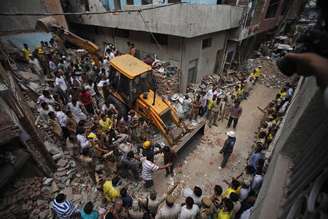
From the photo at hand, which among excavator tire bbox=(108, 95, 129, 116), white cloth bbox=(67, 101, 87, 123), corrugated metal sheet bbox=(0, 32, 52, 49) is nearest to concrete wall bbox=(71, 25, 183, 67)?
corrugated metal sheet bbox=(0, 32, 52, 49)

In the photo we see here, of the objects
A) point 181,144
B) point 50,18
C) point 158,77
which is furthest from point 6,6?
point 181,144

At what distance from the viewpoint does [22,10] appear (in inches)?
486

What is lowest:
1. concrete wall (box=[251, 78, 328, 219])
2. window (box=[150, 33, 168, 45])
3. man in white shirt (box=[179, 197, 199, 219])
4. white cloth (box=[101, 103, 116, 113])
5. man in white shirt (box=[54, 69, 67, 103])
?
white cloth (box=[101, 103, 116, 113])

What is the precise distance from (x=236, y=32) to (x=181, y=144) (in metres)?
10.3

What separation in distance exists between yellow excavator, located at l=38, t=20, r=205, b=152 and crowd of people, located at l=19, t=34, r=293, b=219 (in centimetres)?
37

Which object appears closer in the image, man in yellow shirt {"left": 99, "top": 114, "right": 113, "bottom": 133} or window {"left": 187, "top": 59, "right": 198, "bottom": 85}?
man in yellow shirt {"left": 99, "top": 114, "right": 113, "bottom": 133}

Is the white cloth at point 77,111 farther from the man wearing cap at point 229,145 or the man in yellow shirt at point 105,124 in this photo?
the man wearing cap at point 229,145

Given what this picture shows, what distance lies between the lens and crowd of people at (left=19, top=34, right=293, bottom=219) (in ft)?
12.8

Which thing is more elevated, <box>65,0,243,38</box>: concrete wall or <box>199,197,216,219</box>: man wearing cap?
<box>65,0,243,38</box>: concrete wall

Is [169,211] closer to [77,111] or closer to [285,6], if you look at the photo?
[77,111]

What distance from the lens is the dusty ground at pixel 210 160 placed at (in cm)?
598

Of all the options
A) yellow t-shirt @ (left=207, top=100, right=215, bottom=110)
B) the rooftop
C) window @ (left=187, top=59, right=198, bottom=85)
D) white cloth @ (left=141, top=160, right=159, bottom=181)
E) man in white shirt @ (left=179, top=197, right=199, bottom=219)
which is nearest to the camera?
man in white shirt @ (left=179, top=197, right=199, bottom=219)

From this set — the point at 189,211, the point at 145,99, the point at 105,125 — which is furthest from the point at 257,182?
the point at 105,125

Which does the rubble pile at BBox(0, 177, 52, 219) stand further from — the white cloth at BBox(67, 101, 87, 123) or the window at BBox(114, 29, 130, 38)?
the window at BBox(114, 29, 130, 38)
